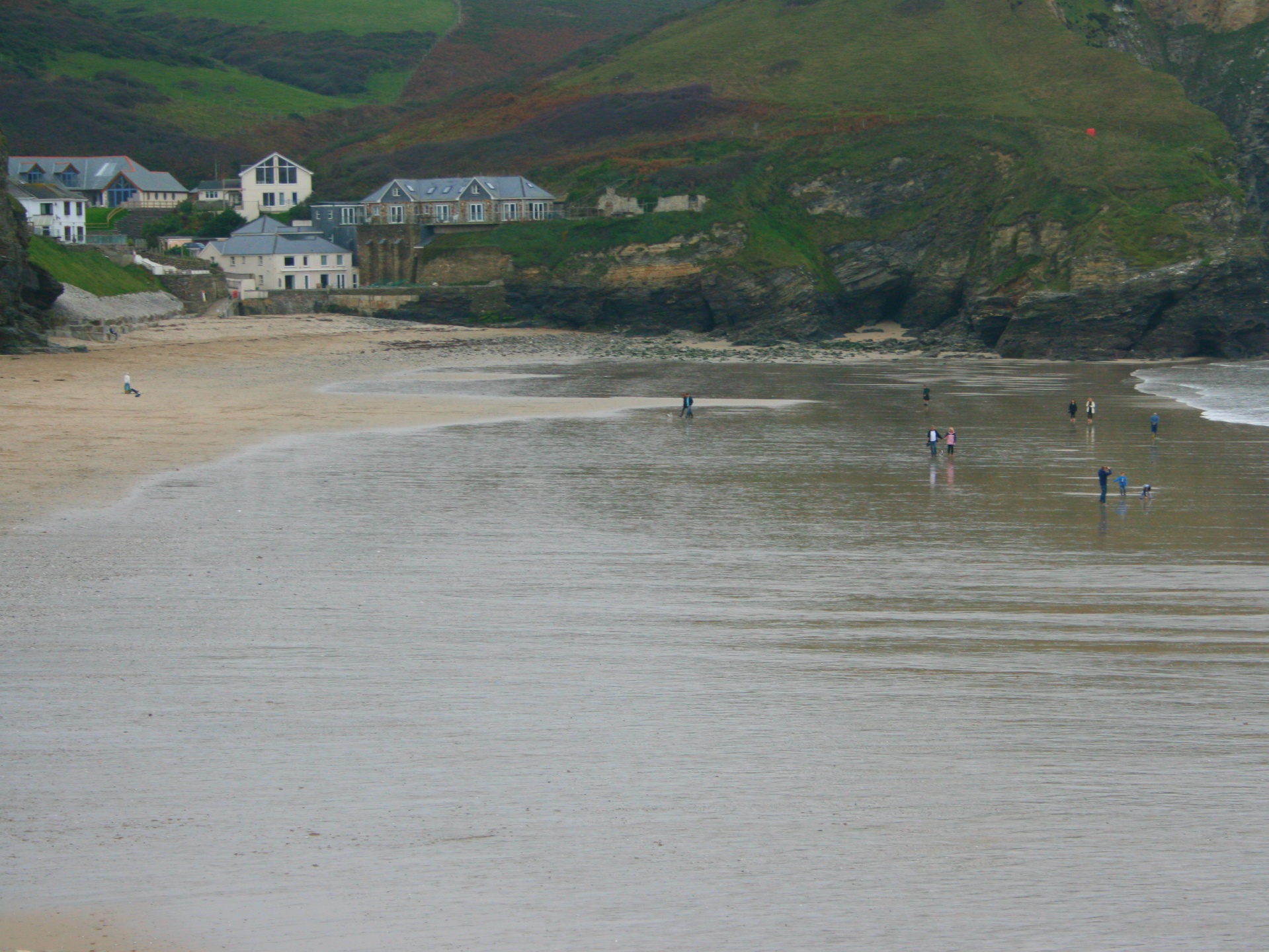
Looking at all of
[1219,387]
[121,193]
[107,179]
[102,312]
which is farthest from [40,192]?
[1219,387]

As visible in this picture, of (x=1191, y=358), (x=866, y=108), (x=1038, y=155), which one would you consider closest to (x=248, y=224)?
(x=866, y=108)

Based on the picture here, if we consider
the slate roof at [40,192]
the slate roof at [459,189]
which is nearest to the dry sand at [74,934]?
the slate roof at [40,192]

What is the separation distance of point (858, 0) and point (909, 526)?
387 feet

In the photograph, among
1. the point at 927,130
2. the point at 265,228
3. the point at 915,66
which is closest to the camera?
the point at 927,130

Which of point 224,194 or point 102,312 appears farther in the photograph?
point 224,194

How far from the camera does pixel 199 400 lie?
45.6m

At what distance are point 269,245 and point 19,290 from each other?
38684 mm

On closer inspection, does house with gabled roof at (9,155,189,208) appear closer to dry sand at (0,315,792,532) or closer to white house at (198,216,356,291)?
white house at (198,216,356,291)

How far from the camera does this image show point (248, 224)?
101312 millimetres

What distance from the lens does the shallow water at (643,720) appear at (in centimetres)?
1085

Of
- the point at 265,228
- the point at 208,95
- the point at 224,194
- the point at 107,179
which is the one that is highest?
the point at 208,95

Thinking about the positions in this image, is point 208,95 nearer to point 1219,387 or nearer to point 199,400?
point 199,400

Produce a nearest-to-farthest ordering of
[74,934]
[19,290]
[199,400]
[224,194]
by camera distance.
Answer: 1. [74,934]
2. [199,400]
3. [19,290]
4. [224,194]

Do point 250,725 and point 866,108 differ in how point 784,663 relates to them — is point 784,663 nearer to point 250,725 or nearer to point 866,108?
point 250,725
